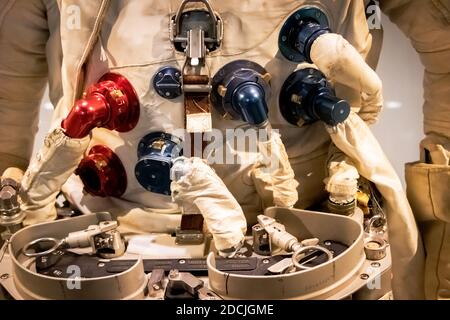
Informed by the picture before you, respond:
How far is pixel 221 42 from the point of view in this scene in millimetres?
979

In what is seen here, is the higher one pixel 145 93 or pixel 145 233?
pixel 145 93

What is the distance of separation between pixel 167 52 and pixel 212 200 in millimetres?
240

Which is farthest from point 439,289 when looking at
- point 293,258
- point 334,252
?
point 293,258

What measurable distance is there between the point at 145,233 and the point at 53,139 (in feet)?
0.75

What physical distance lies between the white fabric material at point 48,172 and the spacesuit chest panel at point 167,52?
0.09 metres

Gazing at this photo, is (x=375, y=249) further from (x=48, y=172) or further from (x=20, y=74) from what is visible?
(x=20, y=74)

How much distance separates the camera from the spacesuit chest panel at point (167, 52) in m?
0.97

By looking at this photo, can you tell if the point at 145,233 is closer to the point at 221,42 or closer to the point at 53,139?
the point at 53,139

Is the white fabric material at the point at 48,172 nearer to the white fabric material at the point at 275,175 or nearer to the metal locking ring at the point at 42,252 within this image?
the metal locking ring at the point at 42,252

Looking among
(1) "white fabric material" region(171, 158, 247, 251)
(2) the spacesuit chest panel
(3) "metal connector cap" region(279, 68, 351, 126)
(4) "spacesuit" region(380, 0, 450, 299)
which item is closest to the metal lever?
(1) "white fabric material" region(171, 158, 247, 251)

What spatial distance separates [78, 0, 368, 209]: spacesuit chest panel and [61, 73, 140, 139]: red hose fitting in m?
0.01

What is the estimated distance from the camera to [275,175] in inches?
39.9

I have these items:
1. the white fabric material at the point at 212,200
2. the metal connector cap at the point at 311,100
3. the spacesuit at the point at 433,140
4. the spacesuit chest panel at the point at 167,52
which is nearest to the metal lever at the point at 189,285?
the white fabric material at the point at 212,200
